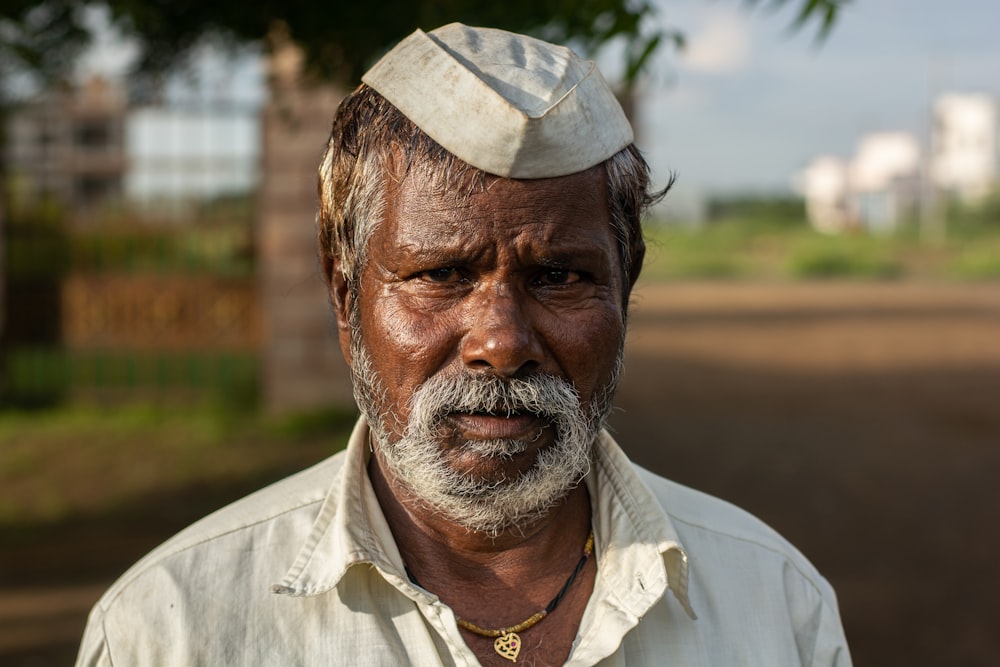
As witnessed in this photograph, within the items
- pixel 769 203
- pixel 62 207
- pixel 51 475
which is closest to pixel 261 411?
pixel 51 475

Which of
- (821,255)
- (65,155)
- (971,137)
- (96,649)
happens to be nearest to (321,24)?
(96,649)

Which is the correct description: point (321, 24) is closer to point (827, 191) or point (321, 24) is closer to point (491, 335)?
point (491, 335)

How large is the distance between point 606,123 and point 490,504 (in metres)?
0.65

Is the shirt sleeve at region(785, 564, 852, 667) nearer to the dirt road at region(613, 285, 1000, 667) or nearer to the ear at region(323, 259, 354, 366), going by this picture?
the dirt road at region(613, 285, 1000, 667)

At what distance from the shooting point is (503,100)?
5.38ft

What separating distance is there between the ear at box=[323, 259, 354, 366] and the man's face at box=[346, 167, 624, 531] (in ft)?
0.46

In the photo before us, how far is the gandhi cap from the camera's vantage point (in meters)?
1.64

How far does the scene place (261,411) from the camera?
26.8 ft

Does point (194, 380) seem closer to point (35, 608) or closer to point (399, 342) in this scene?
point (35, 608)

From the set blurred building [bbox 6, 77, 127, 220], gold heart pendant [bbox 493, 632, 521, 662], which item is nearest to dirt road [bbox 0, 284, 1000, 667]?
gold heart pendant [bbox 493, 632, 521, 662]

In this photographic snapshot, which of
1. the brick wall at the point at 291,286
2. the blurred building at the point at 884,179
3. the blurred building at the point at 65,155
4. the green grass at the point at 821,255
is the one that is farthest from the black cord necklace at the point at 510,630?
the blurred building at the point at 884,179

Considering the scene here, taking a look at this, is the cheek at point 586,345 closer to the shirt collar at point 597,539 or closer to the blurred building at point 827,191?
the shirt collar at point 597,539

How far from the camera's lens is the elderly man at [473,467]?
5.30 ft

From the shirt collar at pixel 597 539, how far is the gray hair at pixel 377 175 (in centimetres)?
32
